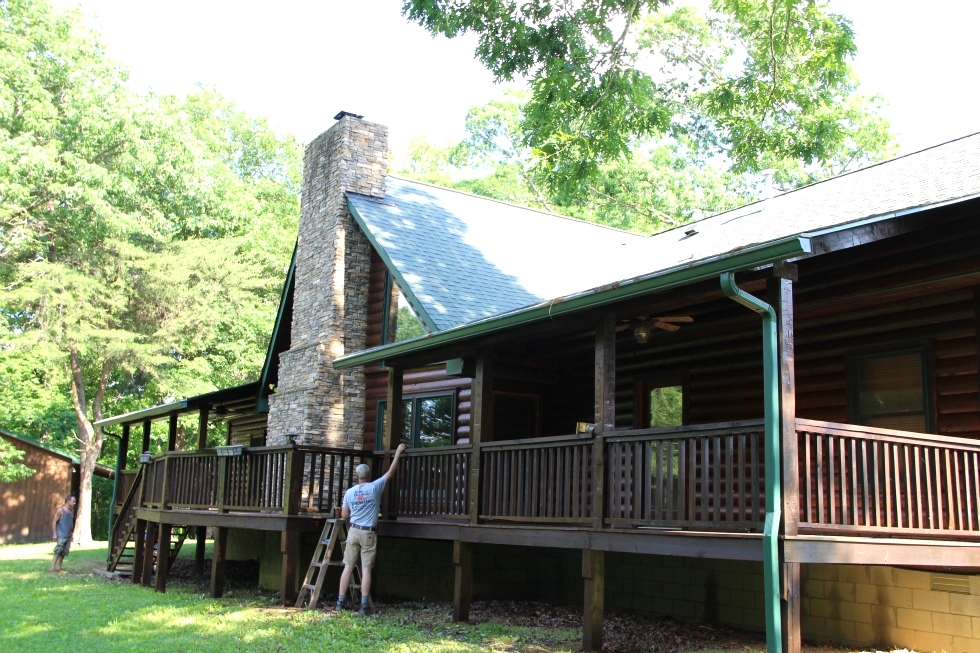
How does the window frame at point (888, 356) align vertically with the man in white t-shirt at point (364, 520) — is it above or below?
above

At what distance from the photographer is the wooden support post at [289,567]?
13.7m

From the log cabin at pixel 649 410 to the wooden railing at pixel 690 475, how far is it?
32 millimetres

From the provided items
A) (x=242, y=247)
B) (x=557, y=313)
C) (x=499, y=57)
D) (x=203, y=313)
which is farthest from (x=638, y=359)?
(x=242, y=247)

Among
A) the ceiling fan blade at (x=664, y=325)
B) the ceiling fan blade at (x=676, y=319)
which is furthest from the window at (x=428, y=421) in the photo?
the ceiling fan blade at (x=676, y=319)

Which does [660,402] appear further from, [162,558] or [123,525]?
[123,525]

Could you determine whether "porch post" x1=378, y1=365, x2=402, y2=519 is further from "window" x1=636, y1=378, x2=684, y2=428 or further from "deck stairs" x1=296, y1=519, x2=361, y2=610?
"window" x1=636, y1=378, x2=684, y2=428

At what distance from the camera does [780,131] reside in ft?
58.9

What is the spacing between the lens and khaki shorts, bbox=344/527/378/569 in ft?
42.4

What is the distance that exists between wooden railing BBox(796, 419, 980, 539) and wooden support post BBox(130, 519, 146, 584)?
13.5m

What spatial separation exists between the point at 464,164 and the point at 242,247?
14679 mm

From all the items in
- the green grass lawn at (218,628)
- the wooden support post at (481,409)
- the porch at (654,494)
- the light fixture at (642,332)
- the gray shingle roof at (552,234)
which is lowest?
the green grass lawn at (218,628)

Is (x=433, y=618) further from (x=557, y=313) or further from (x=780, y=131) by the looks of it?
(x=780, y=131)

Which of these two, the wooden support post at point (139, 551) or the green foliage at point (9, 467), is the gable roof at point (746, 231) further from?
the green foliage at point (9, 467)

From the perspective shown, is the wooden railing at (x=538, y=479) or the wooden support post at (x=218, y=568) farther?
the wooden support post at (x=218, y=568)
